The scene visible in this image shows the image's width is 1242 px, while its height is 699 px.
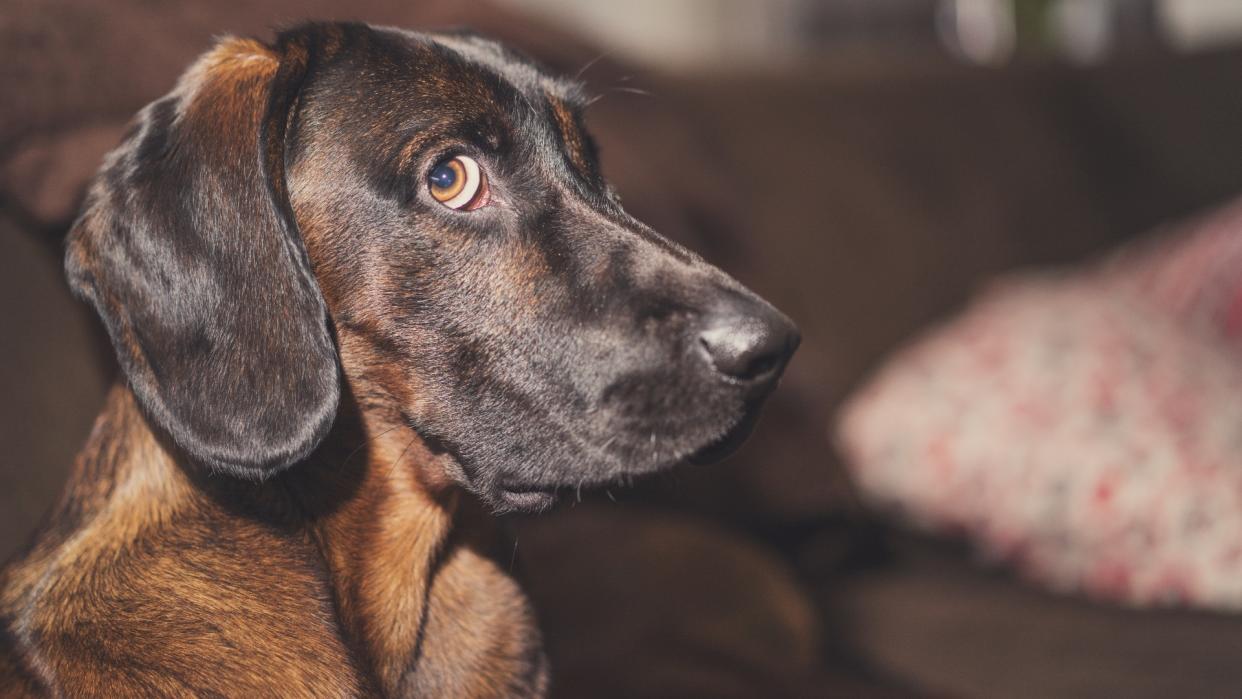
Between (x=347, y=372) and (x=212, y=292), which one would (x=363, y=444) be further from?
(x=212, y=292)

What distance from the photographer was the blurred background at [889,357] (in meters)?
1.67

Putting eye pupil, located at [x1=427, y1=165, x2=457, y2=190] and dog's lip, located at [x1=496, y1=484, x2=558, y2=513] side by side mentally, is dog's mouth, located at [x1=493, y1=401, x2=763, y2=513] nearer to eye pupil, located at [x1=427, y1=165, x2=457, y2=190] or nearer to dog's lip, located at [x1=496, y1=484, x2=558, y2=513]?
dog's lip, located at [x1=496, y1=484, x2=558, y2=513]

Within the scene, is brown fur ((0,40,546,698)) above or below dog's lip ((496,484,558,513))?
below

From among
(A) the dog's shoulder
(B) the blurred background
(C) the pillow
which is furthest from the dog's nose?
(C) the pillow

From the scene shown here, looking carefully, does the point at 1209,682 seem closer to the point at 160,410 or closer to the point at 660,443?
the point at 660,443

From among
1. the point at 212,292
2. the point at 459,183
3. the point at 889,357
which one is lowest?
the point at 889,357

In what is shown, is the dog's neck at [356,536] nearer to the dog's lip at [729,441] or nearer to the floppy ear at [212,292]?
the floppy ear at [212,292]

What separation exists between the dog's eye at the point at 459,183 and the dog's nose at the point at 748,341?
1.20ft

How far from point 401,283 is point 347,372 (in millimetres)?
138

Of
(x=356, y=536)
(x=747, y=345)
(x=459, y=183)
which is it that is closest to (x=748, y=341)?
(x=747, y=345)

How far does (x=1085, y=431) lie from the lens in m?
2.17

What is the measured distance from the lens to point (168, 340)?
1.23 m

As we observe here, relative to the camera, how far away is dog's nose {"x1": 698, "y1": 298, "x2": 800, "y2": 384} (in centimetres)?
123

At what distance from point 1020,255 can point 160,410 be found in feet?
8.40
